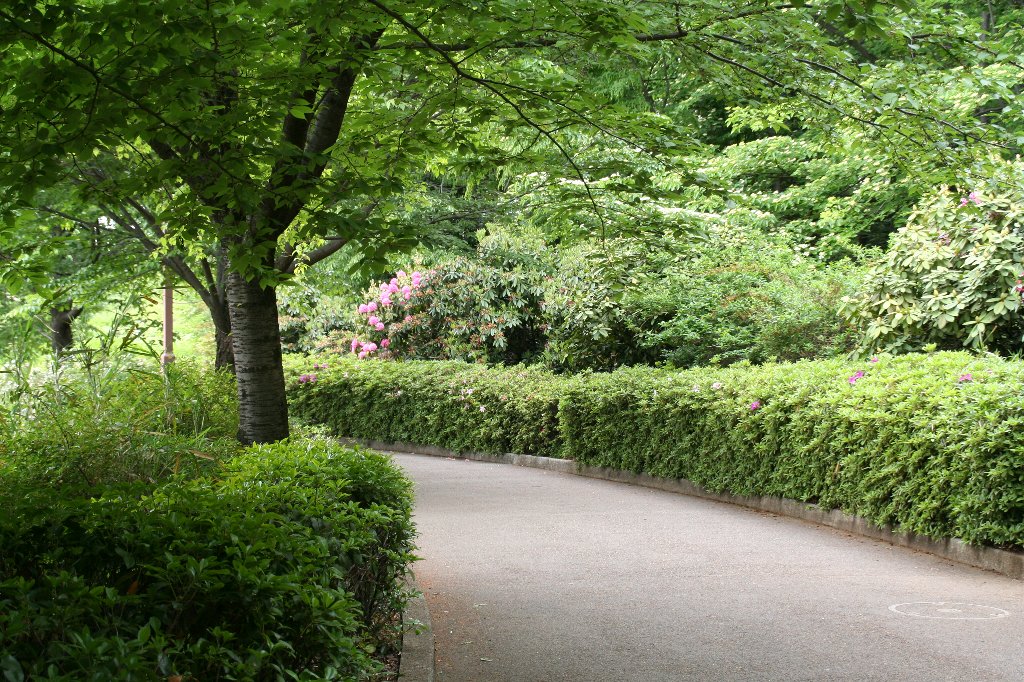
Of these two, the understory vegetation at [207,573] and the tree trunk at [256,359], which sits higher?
the tree trunk at [256,359]

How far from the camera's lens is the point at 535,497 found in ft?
40.6

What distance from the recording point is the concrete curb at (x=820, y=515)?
25.3 feet

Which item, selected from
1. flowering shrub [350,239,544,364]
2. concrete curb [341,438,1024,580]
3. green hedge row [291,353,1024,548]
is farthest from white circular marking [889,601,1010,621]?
flowering shrub [350,239,544,364]

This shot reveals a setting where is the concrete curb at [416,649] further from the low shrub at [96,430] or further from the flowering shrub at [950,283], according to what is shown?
the flowering shrub at [950,283]

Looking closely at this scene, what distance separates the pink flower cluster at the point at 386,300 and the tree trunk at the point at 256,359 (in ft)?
46.9

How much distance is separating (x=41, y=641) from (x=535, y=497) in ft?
32.1

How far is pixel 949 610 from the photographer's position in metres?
6.56

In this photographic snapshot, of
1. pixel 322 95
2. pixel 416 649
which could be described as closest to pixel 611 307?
pixel 322 95

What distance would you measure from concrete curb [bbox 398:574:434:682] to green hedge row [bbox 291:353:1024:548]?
14.9ft

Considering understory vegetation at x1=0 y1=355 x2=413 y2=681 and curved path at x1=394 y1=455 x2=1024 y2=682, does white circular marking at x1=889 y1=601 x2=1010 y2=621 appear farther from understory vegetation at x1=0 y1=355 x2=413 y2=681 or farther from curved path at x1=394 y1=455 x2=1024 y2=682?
understory vegetation at x1=0 y1=355 x2=413 y2=681

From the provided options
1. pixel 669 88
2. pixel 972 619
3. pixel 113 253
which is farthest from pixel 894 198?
pixel 972 619

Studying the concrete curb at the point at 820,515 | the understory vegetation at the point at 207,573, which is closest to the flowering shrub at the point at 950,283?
the concrete curb at the point at 820,515

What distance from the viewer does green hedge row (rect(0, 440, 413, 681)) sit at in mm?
2760

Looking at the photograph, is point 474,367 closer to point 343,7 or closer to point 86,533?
point 343,7
